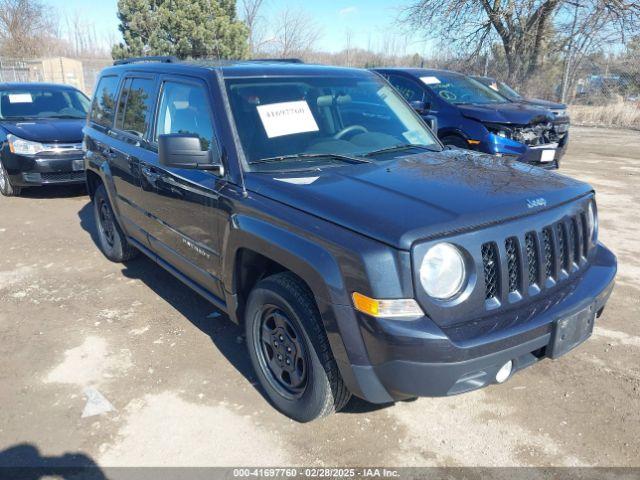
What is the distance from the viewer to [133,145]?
4184 millimetres

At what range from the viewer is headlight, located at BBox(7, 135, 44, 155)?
7.52 metres

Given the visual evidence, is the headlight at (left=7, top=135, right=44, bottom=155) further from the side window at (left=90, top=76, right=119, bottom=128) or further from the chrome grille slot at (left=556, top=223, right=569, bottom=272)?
the chrome grille slot at (left=556, top=223, right=569, bottom=272)

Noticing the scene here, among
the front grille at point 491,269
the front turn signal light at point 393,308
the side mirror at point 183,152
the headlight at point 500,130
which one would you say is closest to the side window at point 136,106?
the side mirror at point 183,152

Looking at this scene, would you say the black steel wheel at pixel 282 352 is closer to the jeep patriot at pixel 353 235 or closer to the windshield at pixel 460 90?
the jeep patriot at pixel 353 235

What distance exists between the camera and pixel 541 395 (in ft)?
10.3

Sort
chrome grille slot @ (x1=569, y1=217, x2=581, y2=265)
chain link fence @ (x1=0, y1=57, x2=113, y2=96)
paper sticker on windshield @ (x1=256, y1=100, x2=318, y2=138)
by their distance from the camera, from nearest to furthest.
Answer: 1. chrome grille slot @ (x1=569, y1=217, x2=581, y2=265)
2. paper sticker on windshield @ (x1=256, y1=100, x2=318, y2=138)
3. chain link fence @ (x1=0, y1=57, x2=113, y2=96)

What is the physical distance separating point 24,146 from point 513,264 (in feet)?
24.4

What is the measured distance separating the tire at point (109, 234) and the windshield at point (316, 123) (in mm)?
2479

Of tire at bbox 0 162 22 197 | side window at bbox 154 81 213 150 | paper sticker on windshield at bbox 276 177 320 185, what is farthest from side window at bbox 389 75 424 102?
tire at bbox 0 162 22 197

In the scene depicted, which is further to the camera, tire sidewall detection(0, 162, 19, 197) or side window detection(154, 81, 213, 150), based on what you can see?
tire sidewall detection(0, 162, 19, 197)

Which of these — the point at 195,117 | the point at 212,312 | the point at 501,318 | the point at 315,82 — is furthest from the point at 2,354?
the point at 501,318

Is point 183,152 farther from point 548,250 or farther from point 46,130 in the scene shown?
point 46,130

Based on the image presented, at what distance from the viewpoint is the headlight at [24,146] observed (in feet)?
24.7

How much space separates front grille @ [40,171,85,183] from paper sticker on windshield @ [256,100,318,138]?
18.6 feet
